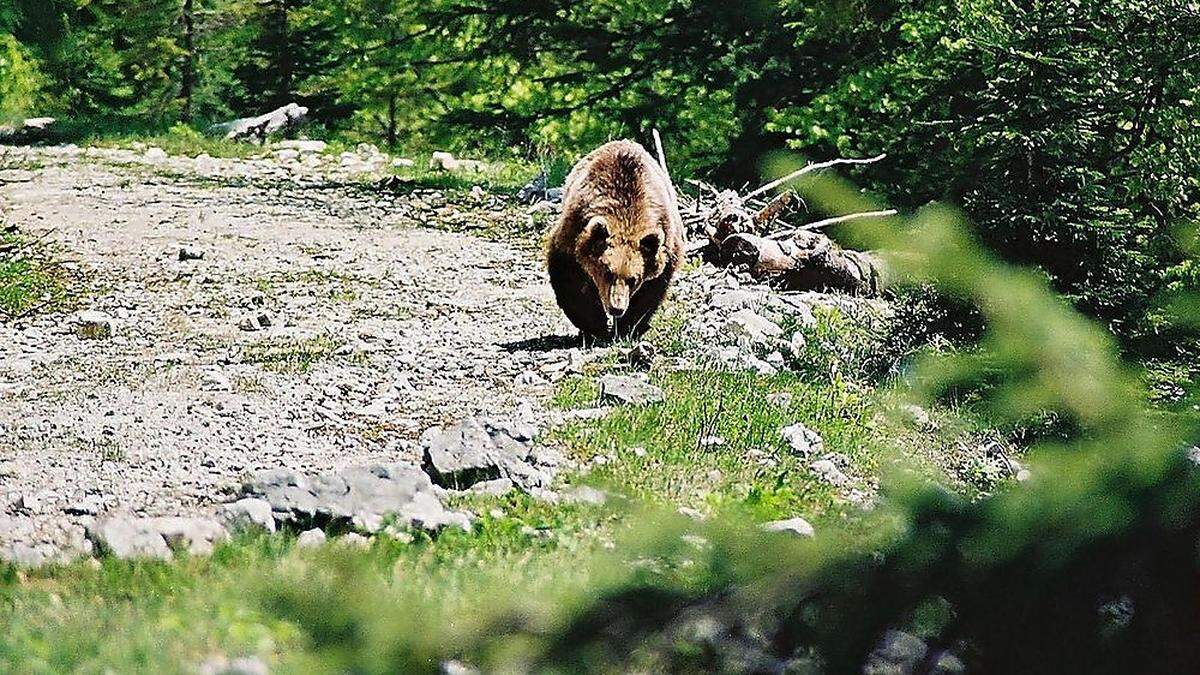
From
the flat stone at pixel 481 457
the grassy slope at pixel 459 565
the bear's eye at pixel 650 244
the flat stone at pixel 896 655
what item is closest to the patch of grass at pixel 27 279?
the grassy slope at pixel 459 565

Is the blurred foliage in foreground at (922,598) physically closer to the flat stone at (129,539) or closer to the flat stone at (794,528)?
the flat stone at (794,528)

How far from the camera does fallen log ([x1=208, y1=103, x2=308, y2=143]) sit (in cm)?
1756

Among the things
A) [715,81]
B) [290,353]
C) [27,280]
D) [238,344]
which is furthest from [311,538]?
[715,81]

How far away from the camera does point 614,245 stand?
7473 mm

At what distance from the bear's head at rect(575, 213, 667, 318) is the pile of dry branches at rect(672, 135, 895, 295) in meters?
2.64

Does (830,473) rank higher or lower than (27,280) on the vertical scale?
higher

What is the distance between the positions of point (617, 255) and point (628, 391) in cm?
87

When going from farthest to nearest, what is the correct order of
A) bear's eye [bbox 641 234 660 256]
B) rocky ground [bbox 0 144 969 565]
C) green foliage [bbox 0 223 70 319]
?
green foliage [bbox 0 223 70 319], bear's eye [bbox 641 234 660 256], rocky ground [bbox 0 144 969 565]

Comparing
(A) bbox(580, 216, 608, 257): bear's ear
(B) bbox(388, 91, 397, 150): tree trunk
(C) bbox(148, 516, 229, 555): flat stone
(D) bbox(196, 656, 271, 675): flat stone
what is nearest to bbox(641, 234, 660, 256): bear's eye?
(A) bbox(580, 216, 608, 257): bear's ear

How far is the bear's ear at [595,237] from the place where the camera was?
738cm

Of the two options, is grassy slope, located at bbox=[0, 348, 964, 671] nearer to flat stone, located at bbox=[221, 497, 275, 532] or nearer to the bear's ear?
flat stone, located at bbox=[221, 497, 275, 532]

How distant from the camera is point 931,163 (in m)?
8.27

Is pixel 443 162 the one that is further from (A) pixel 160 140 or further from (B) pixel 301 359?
(B) pixel 301 359

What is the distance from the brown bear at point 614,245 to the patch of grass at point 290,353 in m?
1.33
